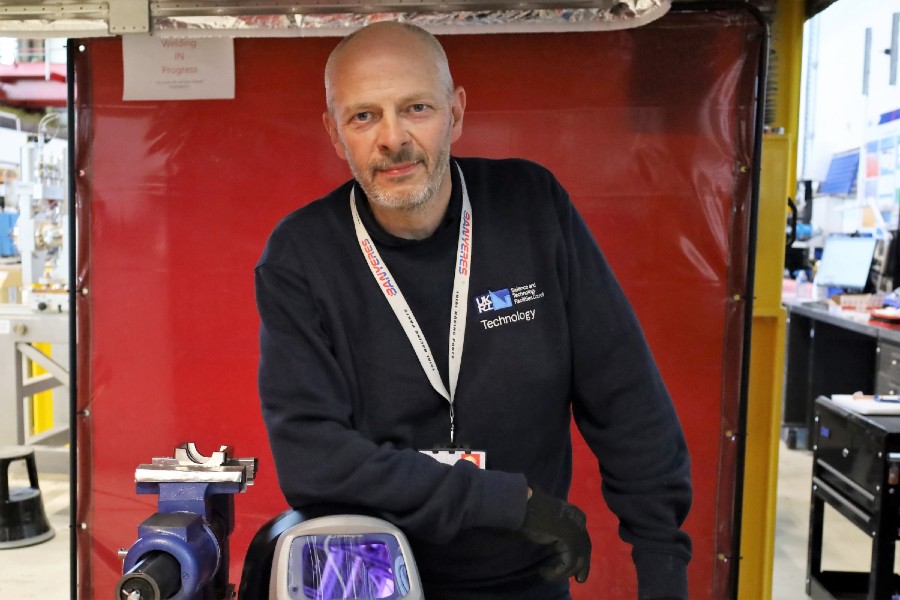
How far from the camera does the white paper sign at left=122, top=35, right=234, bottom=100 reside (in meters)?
2.63

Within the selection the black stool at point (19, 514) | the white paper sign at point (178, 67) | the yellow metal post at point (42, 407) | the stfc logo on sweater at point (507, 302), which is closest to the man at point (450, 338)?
the stfc logo on sweater at point (507, 302)

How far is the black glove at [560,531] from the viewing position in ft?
4.18

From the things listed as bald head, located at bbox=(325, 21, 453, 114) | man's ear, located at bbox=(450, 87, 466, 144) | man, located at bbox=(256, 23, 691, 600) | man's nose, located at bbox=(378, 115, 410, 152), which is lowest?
man, located at bbox=(256, 23, 691, 600)

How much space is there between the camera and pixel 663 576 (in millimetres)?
1373

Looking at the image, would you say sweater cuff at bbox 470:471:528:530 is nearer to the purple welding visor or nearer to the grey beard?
the purple welding visor

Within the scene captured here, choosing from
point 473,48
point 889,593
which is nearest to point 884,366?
A: point 889,593

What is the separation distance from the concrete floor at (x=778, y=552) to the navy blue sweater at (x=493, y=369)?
246 cm

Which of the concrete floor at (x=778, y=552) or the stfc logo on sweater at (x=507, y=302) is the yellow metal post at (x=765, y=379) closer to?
the concrete floor at (x=778, y=552)

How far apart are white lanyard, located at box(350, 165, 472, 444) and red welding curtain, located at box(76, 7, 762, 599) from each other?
124cm

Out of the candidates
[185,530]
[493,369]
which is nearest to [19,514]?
[185,530]

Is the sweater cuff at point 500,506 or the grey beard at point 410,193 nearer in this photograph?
the sweater cuff at point 500,506

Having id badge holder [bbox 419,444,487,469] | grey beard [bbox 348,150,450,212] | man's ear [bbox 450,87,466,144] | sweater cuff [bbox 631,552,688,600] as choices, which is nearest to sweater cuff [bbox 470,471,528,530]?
id badge holder [bbox 419,444,487,469]

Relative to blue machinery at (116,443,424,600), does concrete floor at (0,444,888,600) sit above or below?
below

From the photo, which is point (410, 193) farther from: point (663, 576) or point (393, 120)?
point (663, 576)
